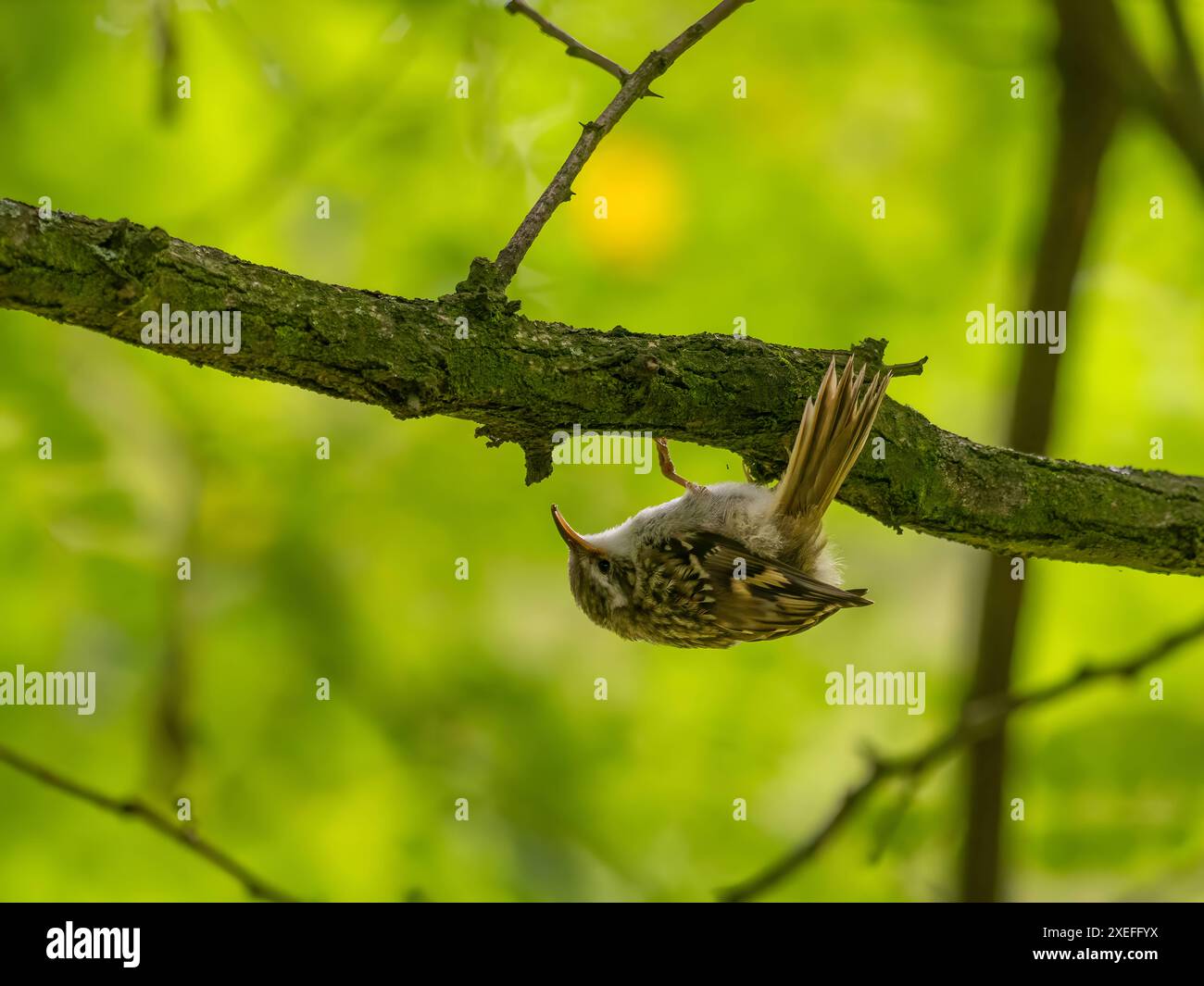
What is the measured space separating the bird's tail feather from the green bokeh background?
2069 millimetres

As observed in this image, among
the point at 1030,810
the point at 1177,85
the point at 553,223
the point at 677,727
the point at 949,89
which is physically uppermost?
the point at 949,89

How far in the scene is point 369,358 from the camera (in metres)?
2.63

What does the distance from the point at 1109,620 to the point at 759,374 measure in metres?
3.52

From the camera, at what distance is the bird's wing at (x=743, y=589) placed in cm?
388

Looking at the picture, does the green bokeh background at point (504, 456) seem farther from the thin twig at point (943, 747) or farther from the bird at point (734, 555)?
the bird at point (734, 555)

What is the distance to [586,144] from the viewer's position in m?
2.72

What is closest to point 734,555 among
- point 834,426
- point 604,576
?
point 604,576

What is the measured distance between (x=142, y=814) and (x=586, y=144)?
6.53 ft

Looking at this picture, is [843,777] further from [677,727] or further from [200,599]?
[200,599]

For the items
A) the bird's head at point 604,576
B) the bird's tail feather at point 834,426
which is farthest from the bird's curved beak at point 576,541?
the bird's tail feather at point 834,426

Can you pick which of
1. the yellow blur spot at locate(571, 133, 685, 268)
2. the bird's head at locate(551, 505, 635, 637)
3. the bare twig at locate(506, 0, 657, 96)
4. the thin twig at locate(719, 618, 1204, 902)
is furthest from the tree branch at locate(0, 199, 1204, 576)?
the yellow blur spot at locate(571, 133, 685, 268)

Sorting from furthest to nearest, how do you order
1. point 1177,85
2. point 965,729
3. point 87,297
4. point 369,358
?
point 1177,85 → point 965,729 → point 369,358 → point 87,297

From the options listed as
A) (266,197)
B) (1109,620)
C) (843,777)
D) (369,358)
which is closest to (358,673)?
(266,197)

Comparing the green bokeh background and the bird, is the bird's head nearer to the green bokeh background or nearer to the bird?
the bird
